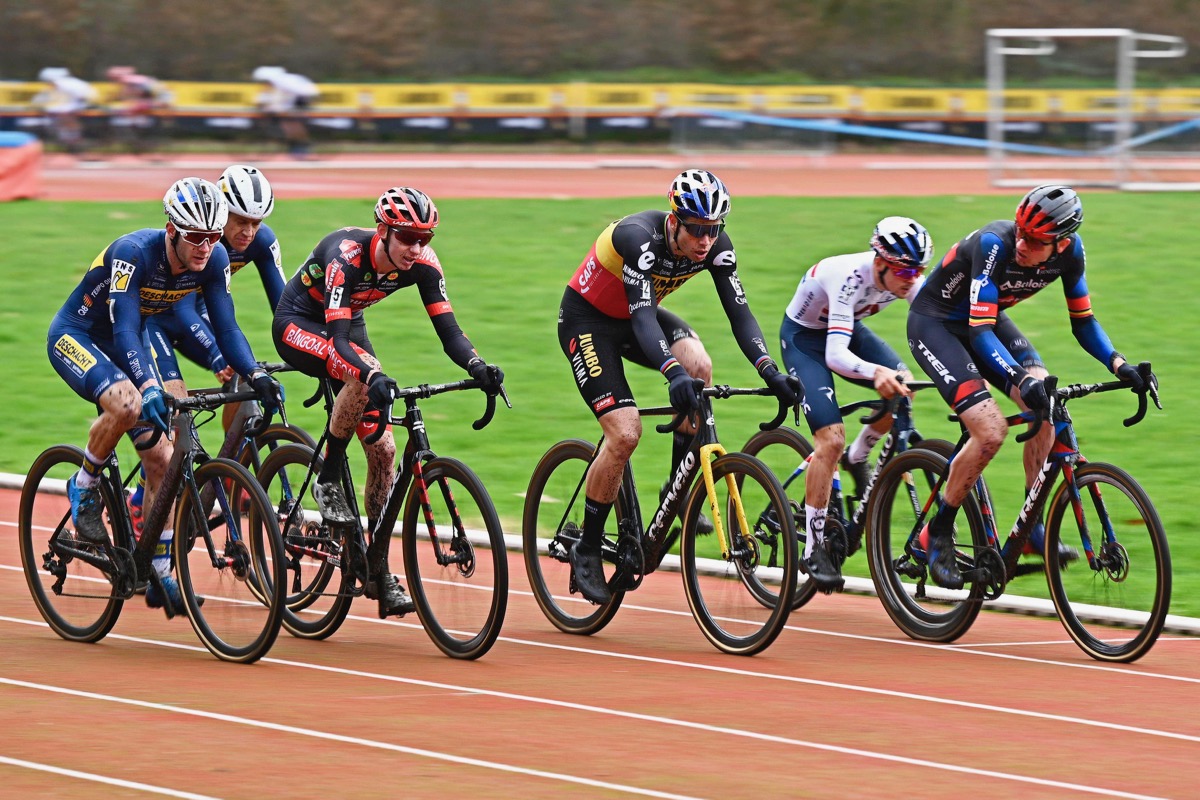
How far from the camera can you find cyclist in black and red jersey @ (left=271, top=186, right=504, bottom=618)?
26.0ft

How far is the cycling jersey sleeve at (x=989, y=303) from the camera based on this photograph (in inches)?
323

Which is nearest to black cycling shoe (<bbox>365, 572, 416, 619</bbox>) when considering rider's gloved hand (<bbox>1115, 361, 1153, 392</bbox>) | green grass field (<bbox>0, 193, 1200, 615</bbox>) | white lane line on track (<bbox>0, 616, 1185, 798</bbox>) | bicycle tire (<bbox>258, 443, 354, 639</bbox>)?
bicycle tire (<bbox>258, 443, 354, 639</bbox>)

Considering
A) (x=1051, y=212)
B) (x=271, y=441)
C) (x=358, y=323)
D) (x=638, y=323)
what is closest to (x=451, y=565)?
(x=638, y=323)

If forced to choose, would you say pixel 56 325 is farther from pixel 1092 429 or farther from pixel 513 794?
pixel 1092 429

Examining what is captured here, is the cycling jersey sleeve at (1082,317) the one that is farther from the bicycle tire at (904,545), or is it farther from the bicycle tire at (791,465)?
the bicycle tire at (791,465)

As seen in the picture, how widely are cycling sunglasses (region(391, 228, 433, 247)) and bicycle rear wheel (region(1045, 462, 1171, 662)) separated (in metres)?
2.90

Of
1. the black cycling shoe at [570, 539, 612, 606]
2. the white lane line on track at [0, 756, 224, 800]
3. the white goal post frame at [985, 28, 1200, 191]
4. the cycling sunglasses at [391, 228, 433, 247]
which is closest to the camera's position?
the white lane line on track at [0, 756, 224, 800]

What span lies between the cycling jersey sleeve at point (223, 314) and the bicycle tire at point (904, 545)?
A: 293 centimetres

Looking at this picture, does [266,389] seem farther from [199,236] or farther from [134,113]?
[134,113]

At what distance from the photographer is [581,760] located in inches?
247

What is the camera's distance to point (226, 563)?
25.5ft

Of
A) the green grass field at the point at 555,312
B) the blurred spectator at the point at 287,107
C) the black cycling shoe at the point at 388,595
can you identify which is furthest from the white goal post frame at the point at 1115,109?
the black cycling shoe at the point at 388,595

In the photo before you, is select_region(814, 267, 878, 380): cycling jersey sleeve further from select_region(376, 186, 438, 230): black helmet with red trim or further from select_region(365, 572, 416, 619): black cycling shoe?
select_region(365, 572, 416, 619): black cycling shoe

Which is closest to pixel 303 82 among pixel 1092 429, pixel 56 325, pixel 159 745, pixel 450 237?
pixel 450 237
